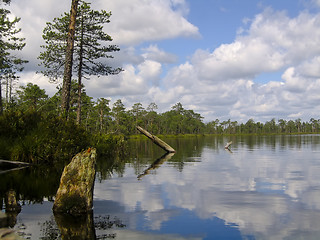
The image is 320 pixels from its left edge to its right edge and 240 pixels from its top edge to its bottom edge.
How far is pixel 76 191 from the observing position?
712 centimetres

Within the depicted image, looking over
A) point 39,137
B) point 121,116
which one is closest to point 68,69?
point 39,137

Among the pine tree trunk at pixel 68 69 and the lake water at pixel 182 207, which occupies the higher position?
the pine tree trunk at pixel 68 69

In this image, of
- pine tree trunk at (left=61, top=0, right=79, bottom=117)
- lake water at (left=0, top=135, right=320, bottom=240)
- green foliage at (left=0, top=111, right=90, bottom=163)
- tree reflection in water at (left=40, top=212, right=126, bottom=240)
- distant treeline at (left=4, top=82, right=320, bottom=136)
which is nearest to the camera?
tree reflection in water at (left=40, top=212, right=126, bottom=240)

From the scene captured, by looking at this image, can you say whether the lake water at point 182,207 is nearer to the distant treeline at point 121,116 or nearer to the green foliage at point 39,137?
the green foliage at point 39,137

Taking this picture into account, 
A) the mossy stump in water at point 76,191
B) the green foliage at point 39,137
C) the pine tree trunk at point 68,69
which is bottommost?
the mossy stump in water at point 76,191

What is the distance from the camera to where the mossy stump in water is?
7.04 m

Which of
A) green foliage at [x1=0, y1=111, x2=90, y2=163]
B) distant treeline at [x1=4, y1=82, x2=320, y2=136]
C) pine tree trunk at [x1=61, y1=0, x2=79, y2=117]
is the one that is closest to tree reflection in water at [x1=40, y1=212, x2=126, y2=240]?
green foliage at [x1=0, y1=111, x2=90, y2=163]

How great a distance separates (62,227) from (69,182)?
1388 mm

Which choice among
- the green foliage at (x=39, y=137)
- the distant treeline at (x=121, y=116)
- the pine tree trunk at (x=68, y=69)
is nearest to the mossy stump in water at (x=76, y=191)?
the green foliage at (x=39, y=137)

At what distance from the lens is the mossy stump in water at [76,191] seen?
7.04 meters

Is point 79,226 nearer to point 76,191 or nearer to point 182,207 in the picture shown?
point 76,191

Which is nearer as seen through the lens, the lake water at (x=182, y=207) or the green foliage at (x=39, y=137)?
the lake water at (x=182, y=207)

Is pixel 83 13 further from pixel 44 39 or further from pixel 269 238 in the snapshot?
pixel 269 238

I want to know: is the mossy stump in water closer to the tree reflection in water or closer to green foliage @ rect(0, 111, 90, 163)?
the tree reflection in water
